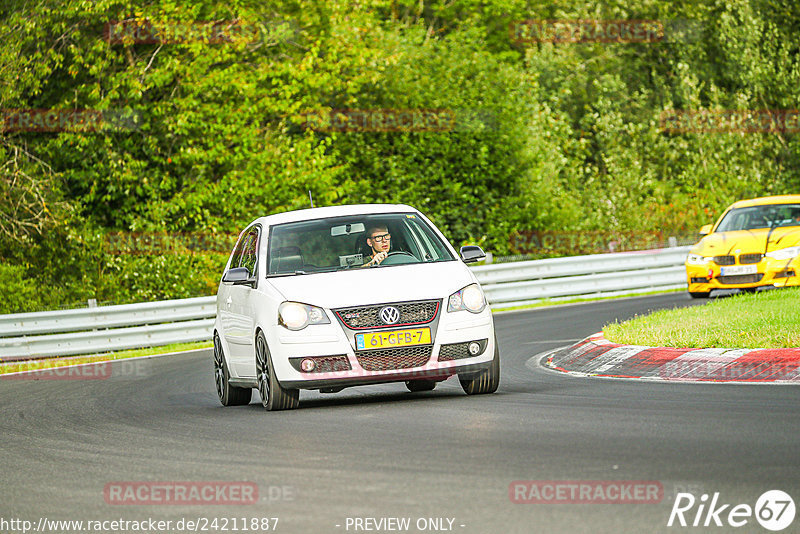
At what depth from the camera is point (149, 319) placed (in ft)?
71.2

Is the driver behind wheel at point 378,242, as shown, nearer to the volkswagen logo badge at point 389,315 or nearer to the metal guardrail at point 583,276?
→ the volkswagen logo badge at point 389,315

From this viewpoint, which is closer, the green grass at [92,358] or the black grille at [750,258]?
the black grille at [750,258]

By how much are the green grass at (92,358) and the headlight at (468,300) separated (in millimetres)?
10544

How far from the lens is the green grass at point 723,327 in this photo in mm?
11828

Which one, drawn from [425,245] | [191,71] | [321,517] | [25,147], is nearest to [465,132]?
[191,71]

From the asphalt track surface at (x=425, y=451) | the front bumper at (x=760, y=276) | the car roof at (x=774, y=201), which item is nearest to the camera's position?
the asphalt track surface at (x=425, y=451)

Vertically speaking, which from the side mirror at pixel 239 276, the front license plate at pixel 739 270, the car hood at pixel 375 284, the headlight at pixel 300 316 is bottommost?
the front license plate at pixel 739 270

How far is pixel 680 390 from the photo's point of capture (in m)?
10.1

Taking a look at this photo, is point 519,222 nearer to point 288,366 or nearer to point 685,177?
point 685,177

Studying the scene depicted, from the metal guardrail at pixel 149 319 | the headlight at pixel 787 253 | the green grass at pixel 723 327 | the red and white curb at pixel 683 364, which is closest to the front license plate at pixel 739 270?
the headlight at pixel 787 253

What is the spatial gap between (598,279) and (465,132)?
323 inches

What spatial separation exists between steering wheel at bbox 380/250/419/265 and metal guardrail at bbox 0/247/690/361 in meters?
11.2

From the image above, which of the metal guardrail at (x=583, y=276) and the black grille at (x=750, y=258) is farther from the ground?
the black grille at (x=750, y=258)

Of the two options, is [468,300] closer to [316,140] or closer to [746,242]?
[746,242]
